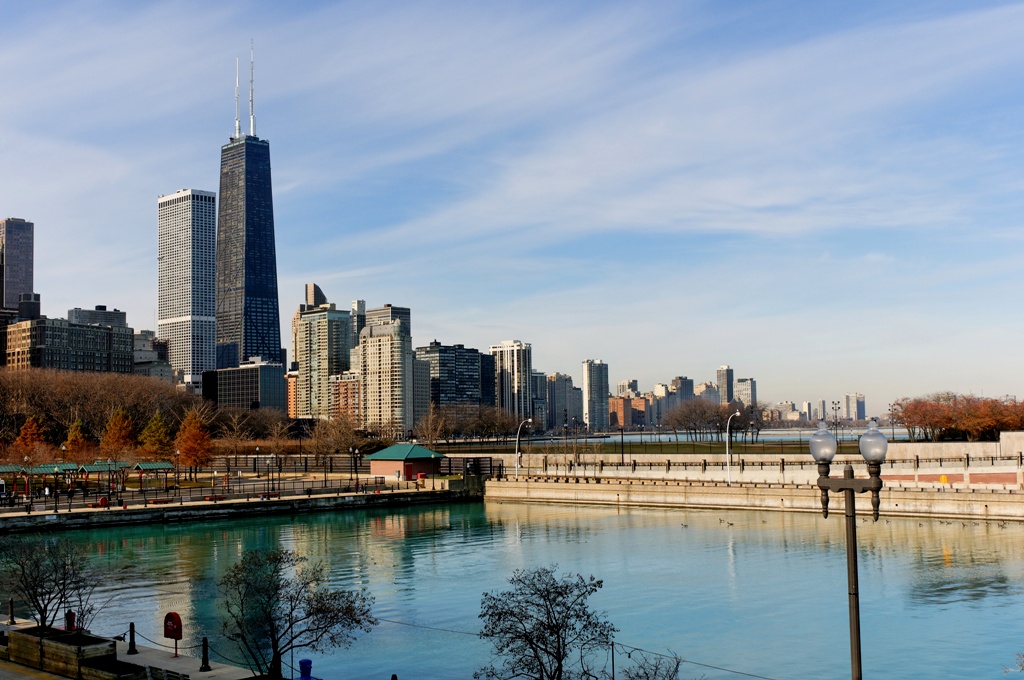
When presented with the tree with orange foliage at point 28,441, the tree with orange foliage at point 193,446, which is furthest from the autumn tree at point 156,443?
the tree with orange foliage at point 28,441

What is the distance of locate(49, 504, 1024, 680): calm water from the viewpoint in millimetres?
32656

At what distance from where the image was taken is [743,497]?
256ft

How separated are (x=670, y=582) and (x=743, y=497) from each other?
33376 mm

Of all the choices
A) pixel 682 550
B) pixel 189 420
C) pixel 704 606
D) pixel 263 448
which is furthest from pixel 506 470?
pixel 704 606

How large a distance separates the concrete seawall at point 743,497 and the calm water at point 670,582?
6.24 ft

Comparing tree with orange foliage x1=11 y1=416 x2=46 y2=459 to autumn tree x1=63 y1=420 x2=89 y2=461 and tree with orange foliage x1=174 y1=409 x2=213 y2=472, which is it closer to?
autumn tree x1=63 y1=420 x2=89 y2=461

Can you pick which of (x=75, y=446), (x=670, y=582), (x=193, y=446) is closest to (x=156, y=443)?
(x=75, y=446)

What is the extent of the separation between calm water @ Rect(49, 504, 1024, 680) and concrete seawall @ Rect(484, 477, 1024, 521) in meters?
1.90

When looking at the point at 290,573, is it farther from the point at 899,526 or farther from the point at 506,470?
the point at 506,470

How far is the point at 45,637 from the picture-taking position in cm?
2381

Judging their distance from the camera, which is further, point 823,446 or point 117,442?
point 117,442

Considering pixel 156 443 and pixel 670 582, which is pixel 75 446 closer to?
pixel 156 443

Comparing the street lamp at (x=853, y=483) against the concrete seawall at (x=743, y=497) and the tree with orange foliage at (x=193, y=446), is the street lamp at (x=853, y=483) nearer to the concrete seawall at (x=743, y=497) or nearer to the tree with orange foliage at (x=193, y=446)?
the concrete seawall at (x=743, y=497)

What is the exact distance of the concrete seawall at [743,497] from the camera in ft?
217
